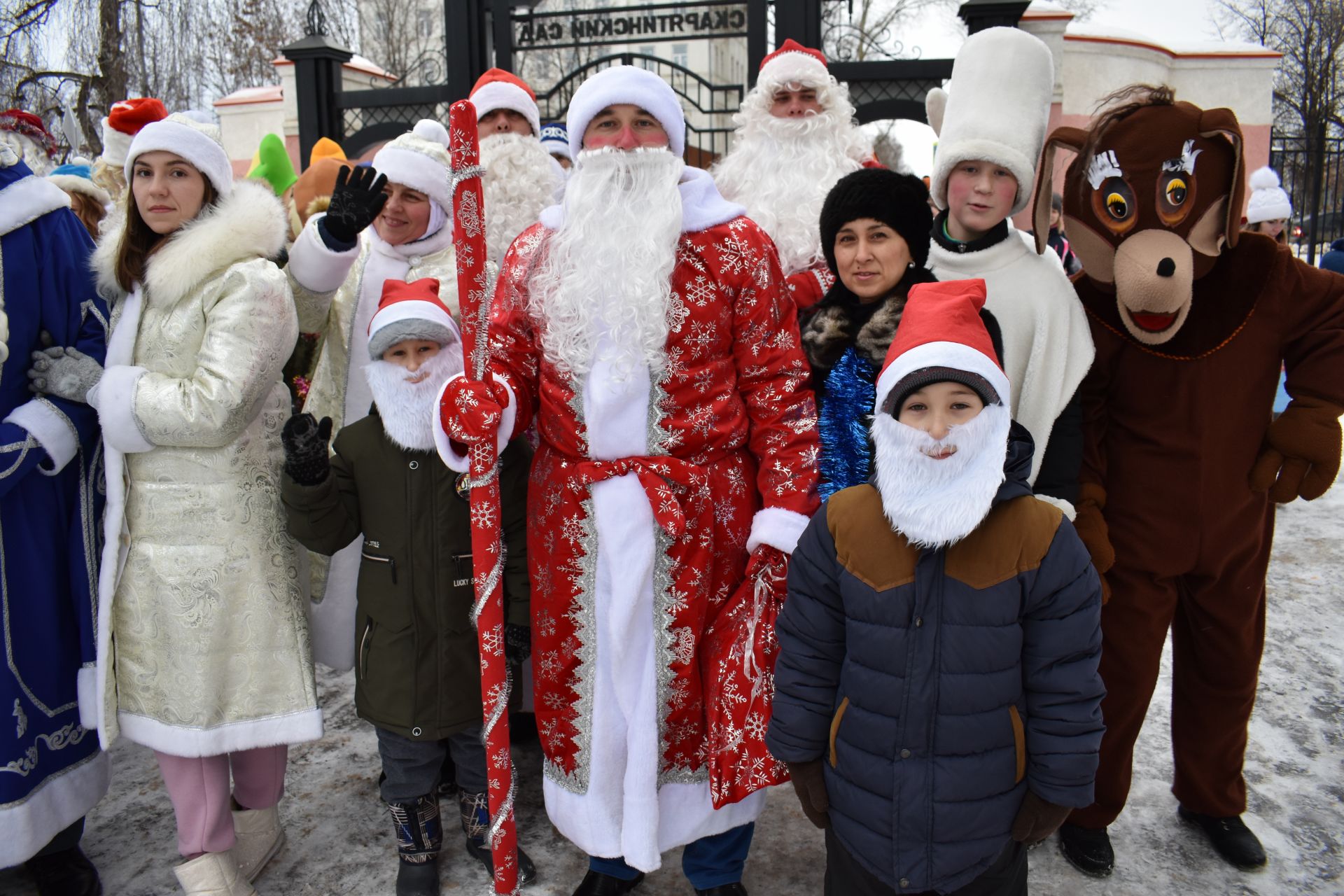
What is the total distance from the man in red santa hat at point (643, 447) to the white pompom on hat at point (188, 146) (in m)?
0.93

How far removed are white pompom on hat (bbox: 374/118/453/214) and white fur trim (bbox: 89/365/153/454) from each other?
112cm

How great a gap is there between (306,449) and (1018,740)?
1.84 metres

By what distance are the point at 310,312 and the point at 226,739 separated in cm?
134

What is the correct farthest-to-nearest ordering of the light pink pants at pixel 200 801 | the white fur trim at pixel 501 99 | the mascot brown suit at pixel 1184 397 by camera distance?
the white fur trim at pixel 501 99, the light pink pants at pixel 200 801, the mascot brown suit at pixel 1184 397

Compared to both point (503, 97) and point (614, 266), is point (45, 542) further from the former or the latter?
point (503, 97)

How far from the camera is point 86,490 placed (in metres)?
2.68

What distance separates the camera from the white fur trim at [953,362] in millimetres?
1870

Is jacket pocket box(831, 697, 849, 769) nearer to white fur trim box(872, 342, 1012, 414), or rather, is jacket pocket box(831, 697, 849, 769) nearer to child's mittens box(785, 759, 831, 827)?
child's mittens box(785, 759, 831, 827)

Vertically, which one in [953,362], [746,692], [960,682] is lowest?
[746,692]

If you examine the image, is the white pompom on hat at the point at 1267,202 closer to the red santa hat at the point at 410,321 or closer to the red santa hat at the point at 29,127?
the red santa hat at the point at 410,321

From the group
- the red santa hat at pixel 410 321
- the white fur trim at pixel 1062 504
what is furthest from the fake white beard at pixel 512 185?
the white fur trim at pixel 1062 504

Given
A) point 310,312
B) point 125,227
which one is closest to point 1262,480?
point 310,312

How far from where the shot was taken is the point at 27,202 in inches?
101

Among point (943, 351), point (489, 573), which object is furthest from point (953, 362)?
point (489, 573)
